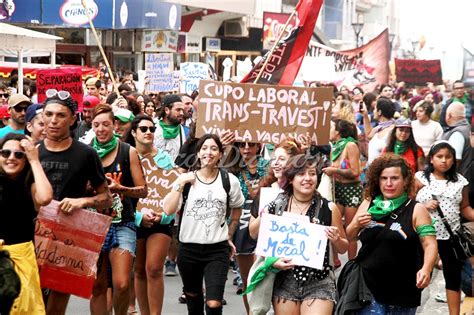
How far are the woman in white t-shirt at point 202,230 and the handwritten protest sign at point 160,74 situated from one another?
11773mm

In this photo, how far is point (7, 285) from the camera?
610 centimetres

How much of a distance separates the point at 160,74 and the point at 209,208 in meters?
12.1

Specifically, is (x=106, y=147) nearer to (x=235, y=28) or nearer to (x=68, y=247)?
(x=68, y=247)

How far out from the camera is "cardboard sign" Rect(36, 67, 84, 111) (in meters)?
13.9

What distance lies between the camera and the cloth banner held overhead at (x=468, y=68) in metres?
5.62

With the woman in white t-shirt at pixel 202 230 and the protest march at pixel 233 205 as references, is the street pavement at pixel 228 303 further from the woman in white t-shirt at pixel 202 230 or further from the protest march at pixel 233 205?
the woman in white t-shirt at pixel 202 230

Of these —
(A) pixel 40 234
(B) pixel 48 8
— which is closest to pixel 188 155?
(A) pixel 40 234

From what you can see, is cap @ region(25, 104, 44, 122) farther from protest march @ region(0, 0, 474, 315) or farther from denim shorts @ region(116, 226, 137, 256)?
denim shorts @ region(116, 226, 137, 256)

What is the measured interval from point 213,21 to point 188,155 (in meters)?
32.0

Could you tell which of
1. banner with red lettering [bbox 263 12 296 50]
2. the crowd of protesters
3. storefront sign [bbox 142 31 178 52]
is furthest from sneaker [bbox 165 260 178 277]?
banner with red lettering [bbox 263 12 296 50]

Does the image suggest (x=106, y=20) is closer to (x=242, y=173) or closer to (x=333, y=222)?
(x=242, y=173)

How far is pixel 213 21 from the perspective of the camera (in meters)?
41.2

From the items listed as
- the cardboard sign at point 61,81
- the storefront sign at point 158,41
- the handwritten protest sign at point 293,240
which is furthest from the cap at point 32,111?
the storefront sign at point 158,41

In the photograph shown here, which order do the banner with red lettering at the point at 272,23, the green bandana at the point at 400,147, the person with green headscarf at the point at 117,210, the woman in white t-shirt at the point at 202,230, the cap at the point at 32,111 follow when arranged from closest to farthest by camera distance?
the person with green headscarf at the point at 117,210
the woman in white t-shirt at the point at 202,230
the cap at the point at 32,111
the green bandana at the point at 400,147
the banner with red lettering at the point at 272,23
